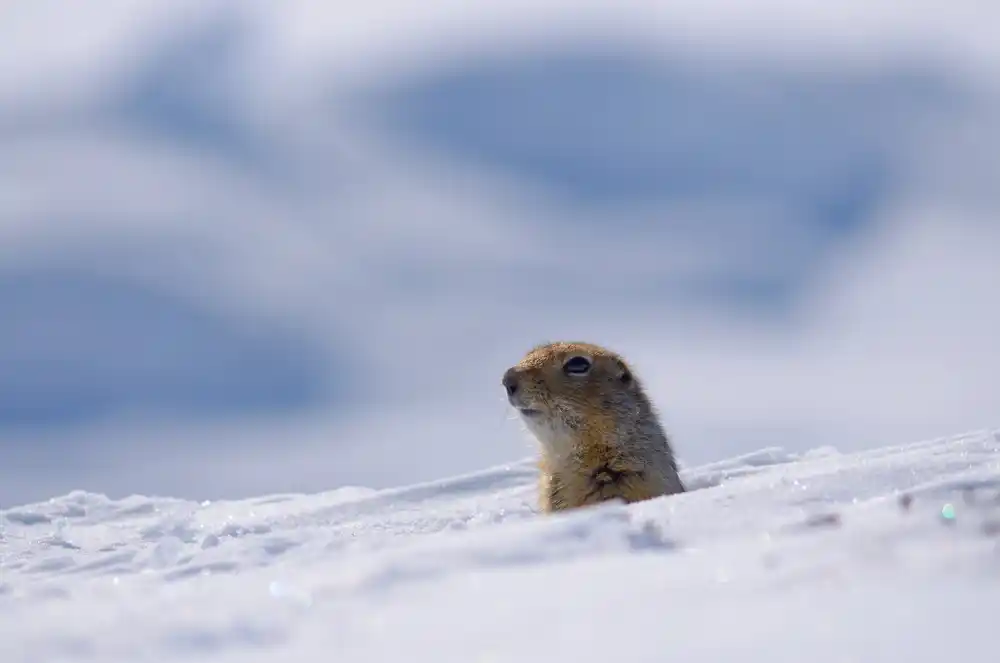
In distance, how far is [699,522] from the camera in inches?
160

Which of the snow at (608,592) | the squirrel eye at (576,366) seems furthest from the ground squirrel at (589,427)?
the snow at (608,592)

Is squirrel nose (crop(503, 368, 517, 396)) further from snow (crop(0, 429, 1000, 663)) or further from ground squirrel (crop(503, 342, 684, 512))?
snow (crop(0, 429, 1000, 663))

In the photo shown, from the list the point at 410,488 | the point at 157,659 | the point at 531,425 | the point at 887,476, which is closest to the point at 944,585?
the point at 157,659

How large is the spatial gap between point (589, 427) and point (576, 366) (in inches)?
29.1

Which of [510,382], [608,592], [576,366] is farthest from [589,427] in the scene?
[608,592]

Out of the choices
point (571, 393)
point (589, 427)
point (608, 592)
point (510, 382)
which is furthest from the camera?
point (510, 382)

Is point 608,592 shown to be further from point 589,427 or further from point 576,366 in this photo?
point 576,366

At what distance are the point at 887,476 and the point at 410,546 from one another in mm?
2734

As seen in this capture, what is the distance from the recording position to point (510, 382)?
8930 mm

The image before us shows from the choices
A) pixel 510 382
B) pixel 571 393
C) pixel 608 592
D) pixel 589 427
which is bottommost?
pixel 608 592

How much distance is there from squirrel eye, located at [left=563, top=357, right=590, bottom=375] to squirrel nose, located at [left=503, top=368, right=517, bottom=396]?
42cm

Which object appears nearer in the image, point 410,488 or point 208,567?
point 208,567

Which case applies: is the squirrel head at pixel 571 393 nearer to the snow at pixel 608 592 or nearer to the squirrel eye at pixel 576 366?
the squirrel eye at pixel 576 366

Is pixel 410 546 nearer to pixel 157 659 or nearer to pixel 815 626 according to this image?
pixel 157 659
